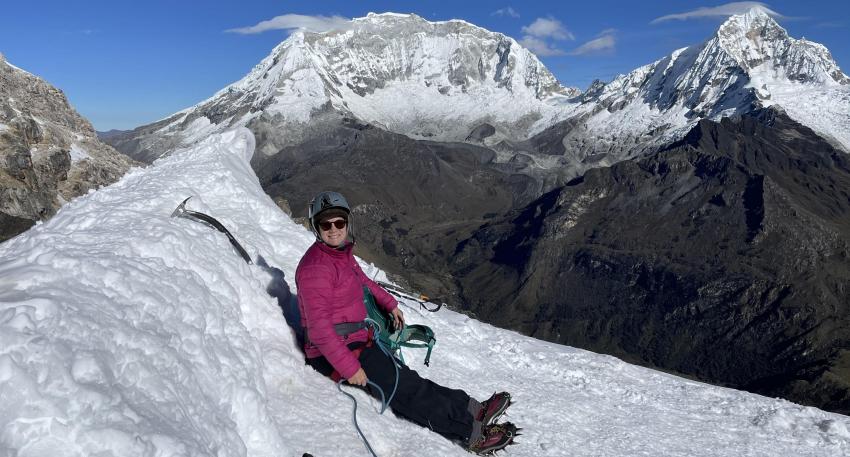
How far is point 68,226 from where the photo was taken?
9.40 meters

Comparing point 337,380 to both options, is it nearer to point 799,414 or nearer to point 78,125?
Answer: point 799,414

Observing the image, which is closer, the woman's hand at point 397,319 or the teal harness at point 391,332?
the teal harness at point 391,332

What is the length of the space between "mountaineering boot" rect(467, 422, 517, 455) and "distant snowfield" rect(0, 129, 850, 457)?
475 mm

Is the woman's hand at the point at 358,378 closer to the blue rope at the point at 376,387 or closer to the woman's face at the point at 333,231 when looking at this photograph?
the blue rope at the point at 376,387

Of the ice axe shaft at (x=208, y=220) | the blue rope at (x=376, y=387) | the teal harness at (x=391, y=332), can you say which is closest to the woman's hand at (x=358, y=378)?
the blue rope at (x=376, y=387)

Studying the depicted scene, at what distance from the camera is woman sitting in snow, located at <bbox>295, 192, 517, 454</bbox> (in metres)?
Result: 9.23

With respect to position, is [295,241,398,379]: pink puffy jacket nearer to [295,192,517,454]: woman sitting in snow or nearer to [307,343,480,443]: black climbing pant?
[295,192,517,454]: woman sitting in snow

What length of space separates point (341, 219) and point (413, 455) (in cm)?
384

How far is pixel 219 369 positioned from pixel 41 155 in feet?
344

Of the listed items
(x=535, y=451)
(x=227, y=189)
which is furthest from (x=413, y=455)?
(x=227, y=189)

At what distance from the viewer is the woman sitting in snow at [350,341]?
9.23 m

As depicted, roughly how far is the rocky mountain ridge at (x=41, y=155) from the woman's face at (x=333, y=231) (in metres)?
71.9

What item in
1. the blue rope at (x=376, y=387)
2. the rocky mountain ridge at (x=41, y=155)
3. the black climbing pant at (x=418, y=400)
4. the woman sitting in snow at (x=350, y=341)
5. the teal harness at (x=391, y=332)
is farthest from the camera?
the rocky mountain ridge at (x=41, y=155)

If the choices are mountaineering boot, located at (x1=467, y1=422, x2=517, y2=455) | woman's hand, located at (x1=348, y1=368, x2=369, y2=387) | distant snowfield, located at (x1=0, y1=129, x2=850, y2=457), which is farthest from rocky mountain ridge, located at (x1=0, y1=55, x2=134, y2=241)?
mountaineering boot, located at (x1=467, y1=422, x2=517, y2=455)
